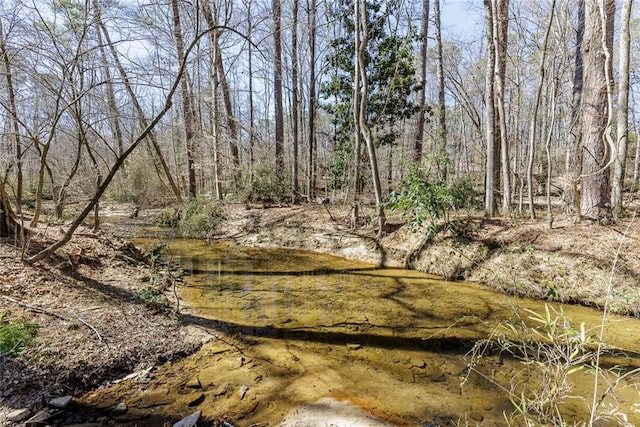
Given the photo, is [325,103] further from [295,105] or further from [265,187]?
[265,187]

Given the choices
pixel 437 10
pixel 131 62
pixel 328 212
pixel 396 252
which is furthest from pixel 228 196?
pixel 437 10

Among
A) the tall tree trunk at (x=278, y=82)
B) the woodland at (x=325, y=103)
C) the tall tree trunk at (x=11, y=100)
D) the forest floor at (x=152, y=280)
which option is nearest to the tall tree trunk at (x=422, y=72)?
the woodland at (x=325, y=103)

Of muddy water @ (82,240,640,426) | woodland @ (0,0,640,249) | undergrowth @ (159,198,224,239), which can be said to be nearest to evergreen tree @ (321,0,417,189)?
woodland @ (0,0,640,249)

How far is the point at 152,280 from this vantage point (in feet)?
17.3

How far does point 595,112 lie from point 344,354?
619 cm

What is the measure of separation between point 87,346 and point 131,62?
3294 mm

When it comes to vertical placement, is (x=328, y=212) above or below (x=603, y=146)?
below

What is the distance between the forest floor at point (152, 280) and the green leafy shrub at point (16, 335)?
52 millimetres

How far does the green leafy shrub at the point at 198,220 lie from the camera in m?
10.5

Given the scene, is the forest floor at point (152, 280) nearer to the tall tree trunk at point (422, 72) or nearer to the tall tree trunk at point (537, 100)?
the tall tree trunk at point (537, 100)

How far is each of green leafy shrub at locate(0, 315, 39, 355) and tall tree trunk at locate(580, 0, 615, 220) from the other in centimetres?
829

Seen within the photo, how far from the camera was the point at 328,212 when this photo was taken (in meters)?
9.97

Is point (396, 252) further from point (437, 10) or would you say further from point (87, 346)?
point (437, 10)

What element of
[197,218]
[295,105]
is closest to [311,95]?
[295,105]
